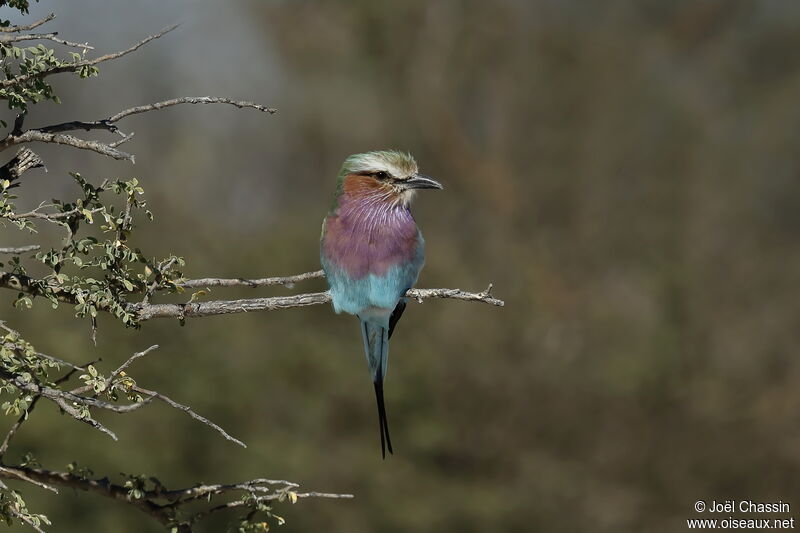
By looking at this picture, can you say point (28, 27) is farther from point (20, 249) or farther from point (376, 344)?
point (376, 344)

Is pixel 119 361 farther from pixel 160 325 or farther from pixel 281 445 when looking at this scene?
pixel 281 445

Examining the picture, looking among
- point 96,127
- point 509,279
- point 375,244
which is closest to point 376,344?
point 375,244

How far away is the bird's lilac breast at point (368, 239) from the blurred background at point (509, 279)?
6.66 metres

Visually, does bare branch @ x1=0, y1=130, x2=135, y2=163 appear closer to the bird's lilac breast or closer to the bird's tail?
the bird's lilac breast

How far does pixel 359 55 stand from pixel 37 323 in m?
6.91

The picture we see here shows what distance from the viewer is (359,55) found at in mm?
15438

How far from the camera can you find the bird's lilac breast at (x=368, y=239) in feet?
9.82

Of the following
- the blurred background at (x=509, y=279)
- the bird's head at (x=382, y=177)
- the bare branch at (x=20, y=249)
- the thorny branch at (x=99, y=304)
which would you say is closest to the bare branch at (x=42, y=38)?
the thorny branch at (x=99, y=304)

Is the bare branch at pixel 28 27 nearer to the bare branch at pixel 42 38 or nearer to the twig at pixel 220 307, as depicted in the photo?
the bare branch at pixel 42 38

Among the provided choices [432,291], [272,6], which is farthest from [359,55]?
[432,291]

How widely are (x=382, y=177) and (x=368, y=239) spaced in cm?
21

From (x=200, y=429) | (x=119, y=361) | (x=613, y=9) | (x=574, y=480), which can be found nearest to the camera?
(x=119, y=361)

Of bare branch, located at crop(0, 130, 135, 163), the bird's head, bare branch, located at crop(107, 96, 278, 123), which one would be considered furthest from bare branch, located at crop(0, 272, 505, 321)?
the bird's head

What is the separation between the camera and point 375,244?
10.0ft
